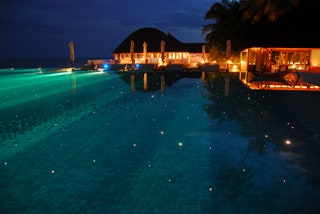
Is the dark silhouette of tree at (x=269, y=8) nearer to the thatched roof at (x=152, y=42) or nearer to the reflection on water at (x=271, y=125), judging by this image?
the reflection on water at (x=271, y=125)

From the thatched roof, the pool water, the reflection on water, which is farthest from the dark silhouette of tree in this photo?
the thatched roof

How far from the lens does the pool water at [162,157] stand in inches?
137

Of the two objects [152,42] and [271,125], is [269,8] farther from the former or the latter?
[152,42]

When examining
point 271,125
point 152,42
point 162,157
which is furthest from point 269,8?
point 152,42

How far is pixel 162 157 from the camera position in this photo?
4.94 metres

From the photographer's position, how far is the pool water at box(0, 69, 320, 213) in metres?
3.49

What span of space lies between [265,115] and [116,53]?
30106 millimetres

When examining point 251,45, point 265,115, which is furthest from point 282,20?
point 265,115

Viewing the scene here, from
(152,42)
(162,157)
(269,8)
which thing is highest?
(269,8)

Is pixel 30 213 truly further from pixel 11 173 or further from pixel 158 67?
pixel 158 67

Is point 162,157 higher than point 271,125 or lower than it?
lower

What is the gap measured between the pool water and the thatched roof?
88.7 ft

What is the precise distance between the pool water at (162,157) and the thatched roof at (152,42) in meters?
27.0

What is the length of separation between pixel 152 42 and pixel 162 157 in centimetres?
3330
